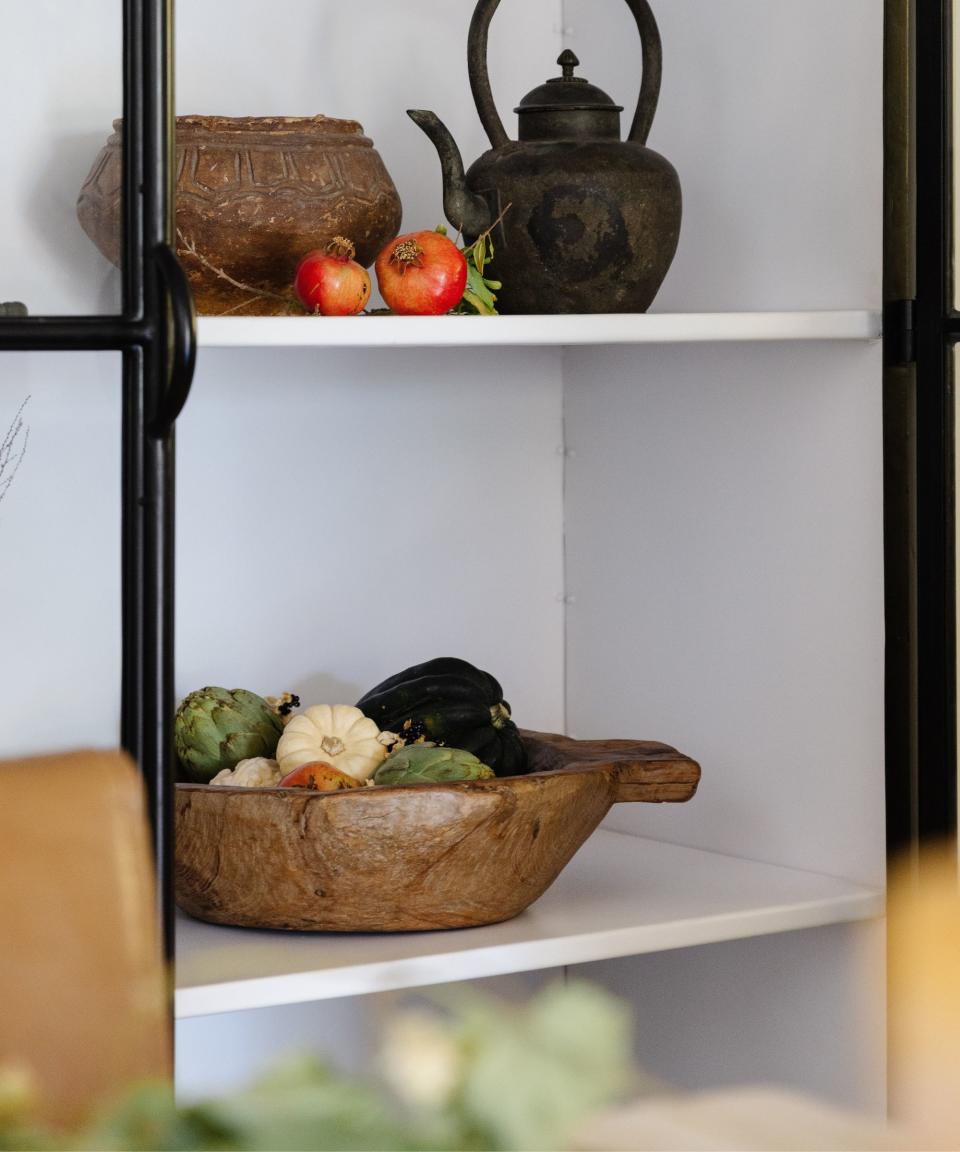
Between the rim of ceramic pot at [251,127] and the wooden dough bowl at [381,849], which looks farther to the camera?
the rim of ceramic pot at [251,127]

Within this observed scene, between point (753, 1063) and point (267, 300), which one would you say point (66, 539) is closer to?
point (267, 300)

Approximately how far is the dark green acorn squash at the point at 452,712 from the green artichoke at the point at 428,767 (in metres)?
0.06

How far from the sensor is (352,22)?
177 centimetres

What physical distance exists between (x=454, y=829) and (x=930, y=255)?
66 centimetres

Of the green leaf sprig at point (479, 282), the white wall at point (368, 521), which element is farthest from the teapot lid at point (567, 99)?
the white wall at point (368, 521)

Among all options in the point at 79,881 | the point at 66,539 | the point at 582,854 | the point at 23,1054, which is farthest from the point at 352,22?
the point at 23,1054

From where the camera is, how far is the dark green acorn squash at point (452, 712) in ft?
4.96

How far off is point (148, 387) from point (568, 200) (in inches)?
18.3

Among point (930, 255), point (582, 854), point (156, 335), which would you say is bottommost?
point (582, 854)

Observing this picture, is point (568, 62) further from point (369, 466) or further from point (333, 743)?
point (333, 743)

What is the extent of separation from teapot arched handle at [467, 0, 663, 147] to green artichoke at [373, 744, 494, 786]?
1.88 feet

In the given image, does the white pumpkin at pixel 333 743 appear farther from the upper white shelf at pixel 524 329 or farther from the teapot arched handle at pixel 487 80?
the teapot arched handle at pixel 487 80

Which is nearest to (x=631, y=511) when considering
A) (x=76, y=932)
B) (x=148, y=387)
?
(x=148, y=387)

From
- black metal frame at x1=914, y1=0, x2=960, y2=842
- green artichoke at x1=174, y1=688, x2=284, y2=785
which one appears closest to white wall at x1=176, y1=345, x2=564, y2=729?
green artichoke at x1=174, y1=688, x2=284, y2=785
